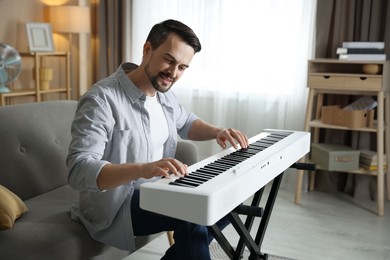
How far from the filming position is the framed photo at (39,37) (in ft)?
13.9

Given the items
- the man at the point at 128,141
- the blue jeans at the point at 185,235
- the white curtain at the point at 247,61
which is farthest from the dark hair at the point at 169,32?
the white curtain at the point at 247,61

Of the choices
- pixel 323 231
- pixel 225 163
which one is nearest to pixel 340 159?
pixel 323 231

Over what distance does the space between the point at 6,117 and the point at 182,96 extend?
7.28 feet

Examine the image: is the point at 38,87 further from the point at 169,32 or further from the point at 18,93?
the point at 169,32

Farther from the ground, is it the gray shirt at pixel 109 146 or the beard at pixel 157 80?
the beard at pixel 157 80

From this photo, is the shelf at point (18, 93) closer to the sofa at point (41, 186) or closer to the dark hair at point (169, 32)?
the sofa at point (41, 186)

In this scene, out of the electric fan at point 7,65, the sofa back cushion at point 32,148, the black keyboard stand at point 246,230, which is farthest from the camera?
the electric fan at point 7,65

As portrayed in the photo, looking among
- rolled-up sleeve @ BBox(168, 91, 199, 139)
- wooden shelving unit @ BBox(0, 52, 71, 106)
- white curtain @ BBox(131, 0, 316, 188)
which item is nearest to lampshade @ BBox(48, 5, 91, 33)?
wooden shelving unit @ BBox(0, 52, 71, 106)

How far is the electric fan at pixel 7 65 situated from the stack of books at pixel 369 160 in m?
2.60

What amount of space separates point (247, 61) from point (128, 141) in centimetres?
240

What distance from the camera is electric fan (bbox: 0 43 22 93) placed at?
12.7 feet

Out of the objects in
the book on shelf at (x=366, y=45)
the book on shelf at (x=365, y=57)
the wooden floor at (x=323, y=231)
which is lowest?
the wooden floor at (x=323, y=231)

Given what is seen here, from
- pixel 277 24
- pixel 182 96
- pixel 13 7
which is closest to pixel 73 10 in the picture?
pixel 13 7

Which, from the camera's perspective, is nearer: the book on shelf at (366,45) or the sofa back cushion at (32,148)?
the sofa back cushion at (32,148)
